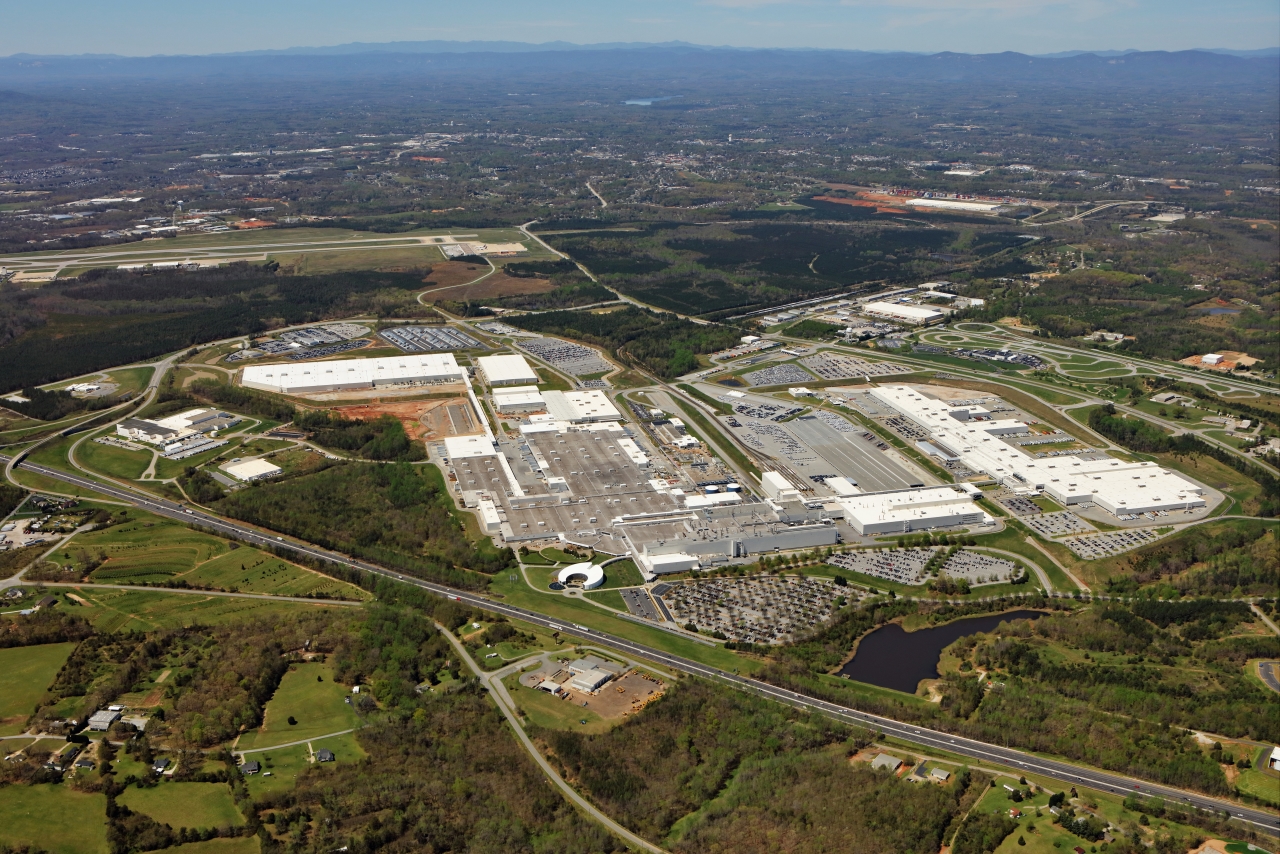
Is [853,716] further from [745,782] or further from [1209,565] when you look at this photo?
[1209,565]

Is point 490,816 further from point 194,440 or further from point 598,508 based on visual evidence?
point 194,440

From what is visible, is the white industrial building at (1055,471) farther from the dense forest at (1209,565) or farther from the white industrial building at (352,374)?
the white industrial building at (352,374)

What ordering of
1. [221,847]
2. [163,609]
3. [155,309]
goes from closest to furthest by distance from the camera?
[221,847], [163,609], [155,309]

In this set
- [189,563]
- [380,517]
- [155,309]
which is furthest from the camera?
[155,309]

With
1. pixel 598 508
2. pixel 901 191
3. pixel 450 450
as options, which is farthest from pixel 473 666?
pixel 901 191

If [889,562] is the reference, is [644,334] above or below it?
below

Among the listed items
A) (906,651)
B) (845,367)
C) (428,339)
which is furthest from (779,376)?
(906,651)

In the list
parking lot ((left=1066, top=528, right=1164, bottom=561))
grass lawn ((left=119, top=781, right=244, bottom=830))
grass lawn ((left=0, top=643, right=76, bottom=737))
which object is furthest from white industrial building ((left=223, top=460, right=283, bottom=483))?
parking lot ((left=1066, top=528, right=1164, bottom=561))
